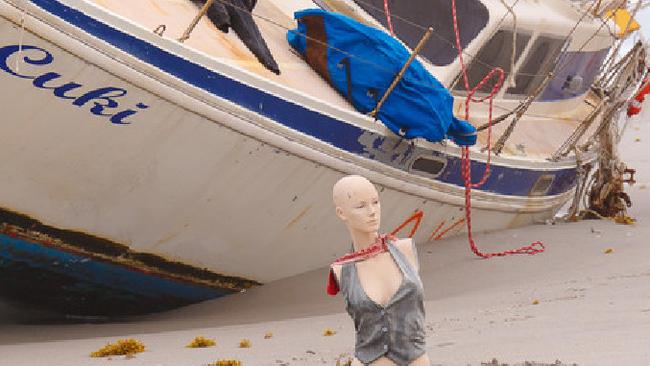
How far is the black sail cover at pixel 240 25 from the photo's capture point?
7.69 metres

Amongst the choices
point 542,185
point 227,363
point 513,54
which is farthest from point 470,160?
point 227,363

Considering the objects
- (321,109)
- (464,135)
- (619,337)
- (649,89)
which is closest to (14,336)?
(321,109)

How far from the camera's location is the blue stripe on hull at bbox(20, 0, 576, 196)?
6516 millimetres

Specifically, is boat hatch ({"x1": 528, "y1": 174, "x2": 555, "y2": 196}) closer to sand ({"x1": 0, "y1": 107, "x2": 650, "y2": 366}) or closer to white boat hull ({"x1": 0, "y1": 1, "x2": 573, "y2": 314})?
sand ({"x1": 0, "y1": 107, "x2": 650, "y2": 366})

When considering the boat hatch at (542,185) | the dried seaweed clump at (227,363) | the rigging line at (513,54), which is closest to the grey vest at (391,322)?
the dried seaweed clump at (227,363)

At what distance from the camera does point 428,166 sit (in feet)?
28.9

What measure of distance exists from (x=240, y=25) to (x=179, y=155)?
1.28 m

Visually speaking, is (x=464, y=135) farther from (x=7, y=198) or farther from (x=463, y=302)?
(x=7, y=198)

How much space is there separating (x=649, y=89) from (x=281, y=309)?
703cm

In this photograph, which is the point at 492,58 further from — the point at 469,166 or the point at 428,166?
the point at 428,166

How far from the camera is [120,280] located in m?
7.85

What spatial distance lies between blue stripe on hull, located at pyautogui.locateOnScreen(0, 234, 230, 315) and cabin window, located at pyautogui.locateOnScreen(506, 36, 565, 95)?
4.12m

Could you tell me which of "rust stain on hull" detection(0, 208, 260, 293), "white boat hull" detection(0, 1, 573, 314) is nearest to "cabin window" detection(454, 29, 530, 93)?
"white boat hull" detection(0, 1, 573, 314)

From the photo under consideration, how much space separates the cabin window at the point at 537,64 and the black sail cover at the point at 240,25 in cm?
363
